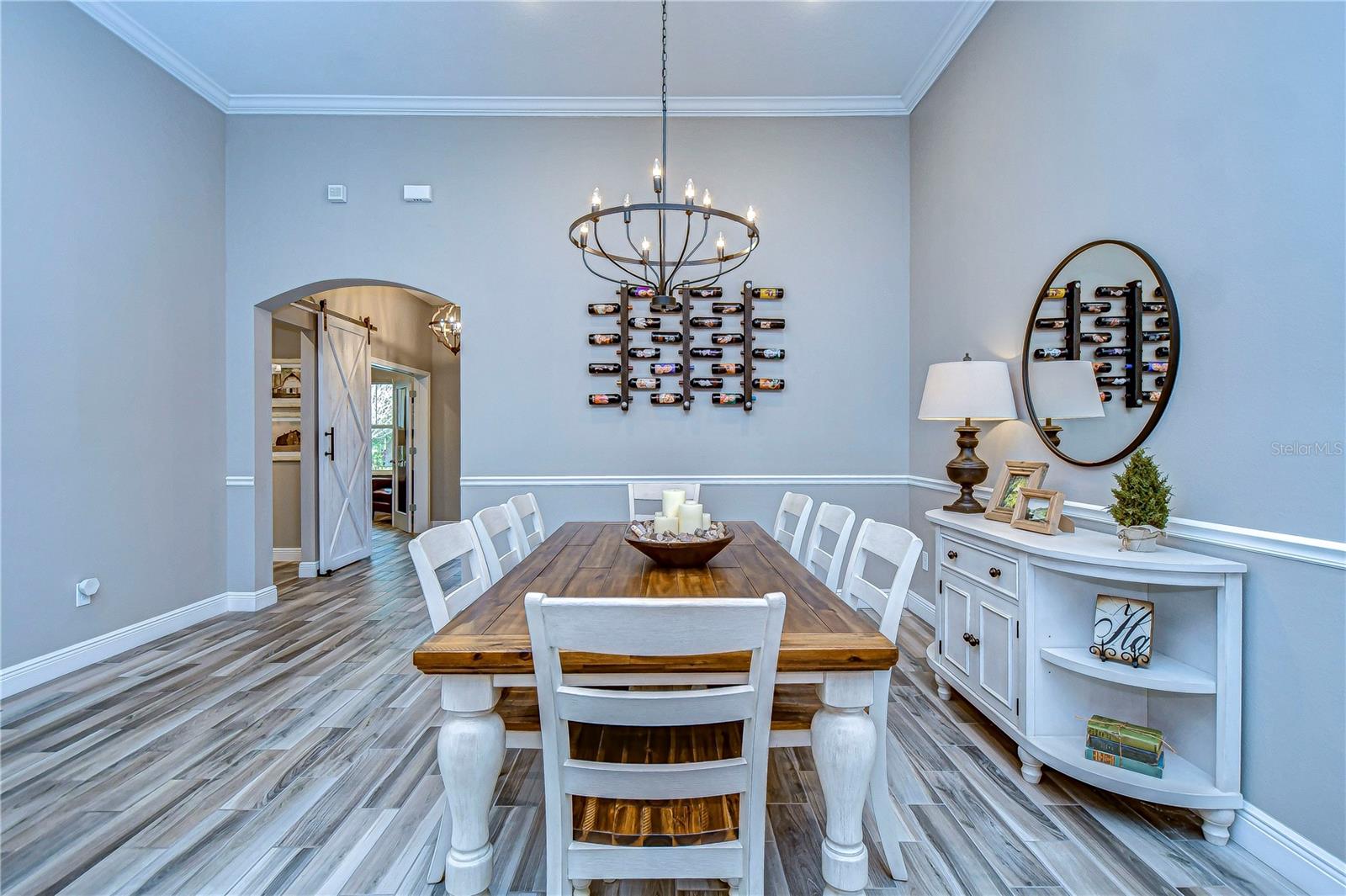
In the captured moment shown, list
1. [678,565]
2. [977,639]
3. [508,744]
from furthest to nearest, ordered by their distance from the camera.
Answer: [977,639]
[678,565]
[508,744]

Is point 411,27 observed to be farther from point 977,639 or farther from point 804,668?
point 977,639

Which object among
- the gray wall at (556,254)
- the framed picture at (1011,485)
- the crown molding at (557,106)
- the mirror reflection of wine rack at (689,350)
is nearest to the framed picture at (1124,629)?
the framed picture at (1011,485)

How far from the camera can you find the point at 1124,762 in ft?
5.48

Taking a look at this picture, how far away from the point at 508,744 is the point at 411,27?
3606mm

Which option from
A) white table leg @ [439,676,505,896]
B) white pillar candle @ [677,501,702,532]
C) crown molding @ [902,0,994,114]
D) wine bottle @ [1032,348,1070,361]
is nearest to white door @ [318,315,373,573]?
white pillar candle @ [677,501,702,532]

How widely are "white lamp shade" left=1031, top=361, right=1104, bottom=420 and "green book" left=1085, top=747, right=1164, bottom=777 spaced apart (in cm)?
116

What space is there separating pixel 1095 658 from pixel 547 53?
3898 mm

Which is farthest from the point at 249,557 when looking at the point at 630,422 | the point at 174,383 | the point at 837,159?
the point at 837,159

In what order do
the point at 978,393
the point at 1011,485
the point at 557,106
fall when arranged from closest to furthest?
1. the point at 1011,485
2. the point at 978,393
3. the point at 557,106

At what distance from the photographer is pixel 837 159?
12.5ft

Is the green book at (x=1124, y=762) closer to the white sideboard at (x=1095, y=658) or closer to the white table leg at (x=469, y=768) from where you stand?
the white sideboard at (x=1095, y=658)

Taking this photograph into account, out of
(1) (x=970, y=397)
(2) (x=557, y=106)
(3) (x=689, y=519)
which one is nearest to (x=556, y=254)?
(2) (x=557, y=106)

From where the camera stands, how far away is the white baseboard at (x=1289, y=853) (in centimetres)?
138

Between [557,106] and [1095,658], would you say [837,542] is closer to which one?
[1095,658]
